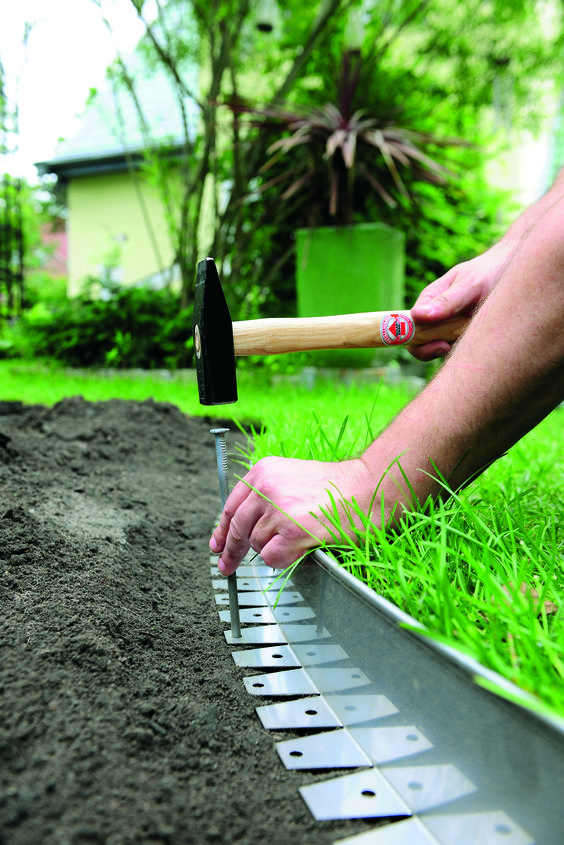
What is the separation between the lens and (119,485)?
1832 mm

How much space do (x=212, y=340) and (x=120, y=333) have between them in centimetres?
362

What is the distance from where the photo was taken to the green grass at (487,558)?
645 mm

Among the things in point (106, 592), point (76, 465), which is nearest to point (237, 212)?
point (76, 465)

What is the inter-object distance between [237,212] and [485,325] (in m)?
3.99

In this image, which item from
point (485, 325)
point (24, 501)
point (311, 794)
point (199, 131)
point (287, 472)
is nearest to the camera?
point (311, 794)

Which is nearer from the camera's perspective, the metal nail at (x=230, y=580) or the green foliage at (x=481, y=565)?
the green foliage at (x=481, y=565)

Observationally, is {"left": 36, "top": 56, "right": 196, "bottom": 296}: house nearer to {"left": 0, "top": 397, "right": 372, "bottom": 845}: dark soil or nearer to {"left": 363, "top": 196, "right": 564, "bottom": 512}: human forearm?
{"left": 0, "top": 397, "right": 372, "bottom": 845}: dark soil

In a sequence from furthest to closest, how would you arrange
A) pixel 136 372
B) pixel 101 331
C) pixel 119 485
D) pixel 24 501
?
pixel 101 331 → pixel 136 372 → pixel 119 485 → pixel 24 501

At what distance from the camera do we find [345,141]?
393cm

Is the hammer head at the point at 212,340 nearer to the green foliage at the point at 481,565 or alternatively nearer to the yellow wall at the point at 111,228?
the green foliage at the point at 481,565

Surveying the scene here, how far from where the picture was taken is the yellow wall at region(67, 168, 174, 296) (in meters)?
9.80

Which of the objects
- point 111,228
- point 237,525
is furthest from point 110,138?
point 237,525

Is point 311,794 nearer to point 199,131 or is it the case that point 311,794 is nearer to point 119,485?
point 119,485

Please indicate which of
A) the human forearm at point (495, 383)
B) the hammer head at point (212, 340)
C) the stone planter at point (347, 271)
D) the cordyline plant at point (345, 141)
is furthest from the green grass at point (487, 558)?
the cordyline plant at point (345, 141)
